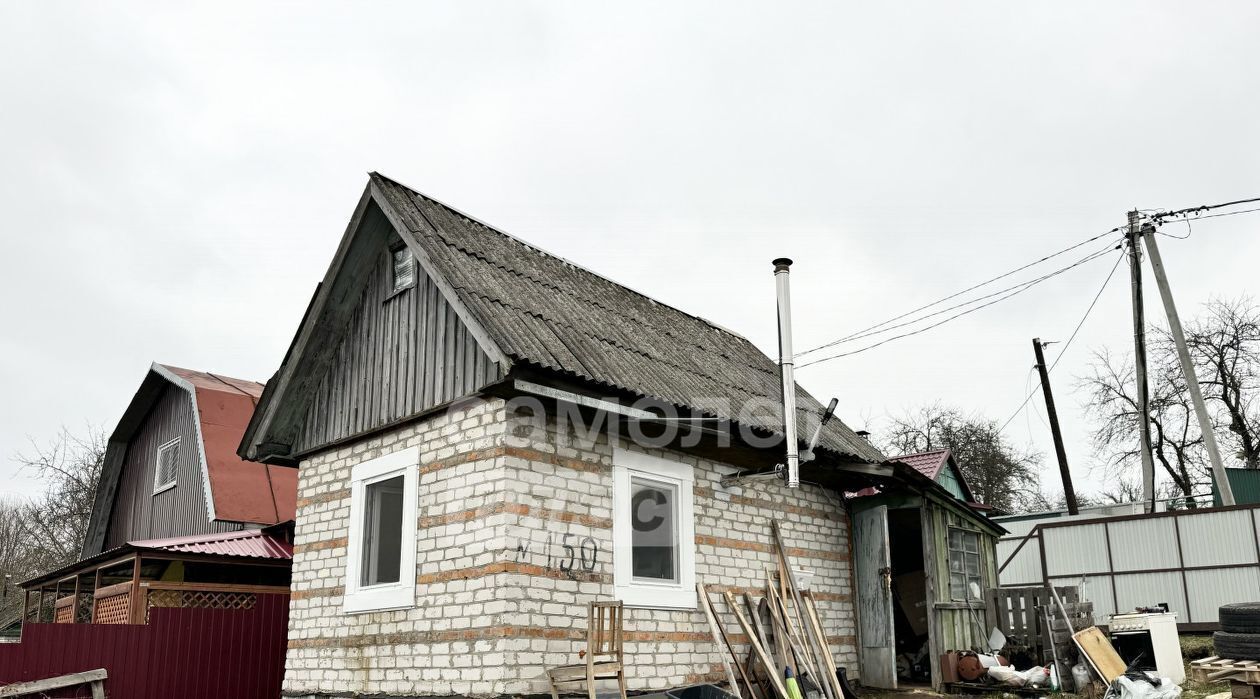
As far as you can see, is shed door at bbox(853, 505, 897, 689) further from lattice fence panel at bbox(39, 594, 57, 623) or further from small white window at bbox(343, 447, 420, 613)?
lattice fence panel at bbox(39, 594, 57, 623)

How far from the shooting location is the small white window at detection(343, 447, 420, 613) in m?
8.43

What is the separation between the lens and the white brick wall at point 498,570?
748 cm

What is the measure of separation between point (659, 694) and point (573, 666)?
117cm

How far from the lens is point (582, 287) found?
1147cm

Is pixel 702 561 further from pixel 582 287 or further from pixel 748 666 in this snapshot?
pixel 582 287

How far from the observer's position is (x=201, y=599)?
12.7 metres

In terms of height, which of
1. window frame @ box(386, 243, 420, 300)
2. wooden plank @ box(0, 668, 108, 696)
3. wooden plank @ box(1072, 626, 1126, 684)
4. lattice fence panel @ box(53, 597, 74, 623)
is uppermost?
window frame @ box(386, 243, 420, 300)

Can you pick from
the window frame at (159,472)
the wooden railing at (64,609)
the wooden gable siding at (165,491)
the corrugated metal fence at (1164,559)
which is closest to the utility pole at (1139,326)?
the corrugated metal fence at (1164,559)

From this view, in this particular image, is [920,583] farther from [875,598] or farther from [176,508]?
[176,508]

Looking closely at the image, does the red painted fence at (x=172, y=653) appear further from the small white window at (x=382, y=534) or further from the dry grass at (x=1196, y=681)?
the dry grass at (x=1196, y=681)

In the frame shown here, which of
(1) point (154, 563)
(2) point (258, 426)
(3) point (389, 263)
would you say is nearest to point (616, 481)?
(3) point (389, 263)

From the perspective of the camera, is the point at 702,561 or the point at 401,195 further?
the point at 401,195

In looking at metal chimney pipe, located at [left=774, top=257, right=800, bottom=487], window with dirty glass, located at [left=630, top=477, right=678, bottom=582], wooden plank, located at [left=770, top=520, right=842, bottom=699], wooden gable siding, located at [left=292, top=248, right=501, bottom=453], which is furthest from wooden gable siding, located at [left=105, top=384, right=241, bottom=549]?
metal chimney pipe, located at [left=774, top=257, right=800, bottom=487]

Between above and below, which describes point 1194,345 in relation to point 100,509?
above
